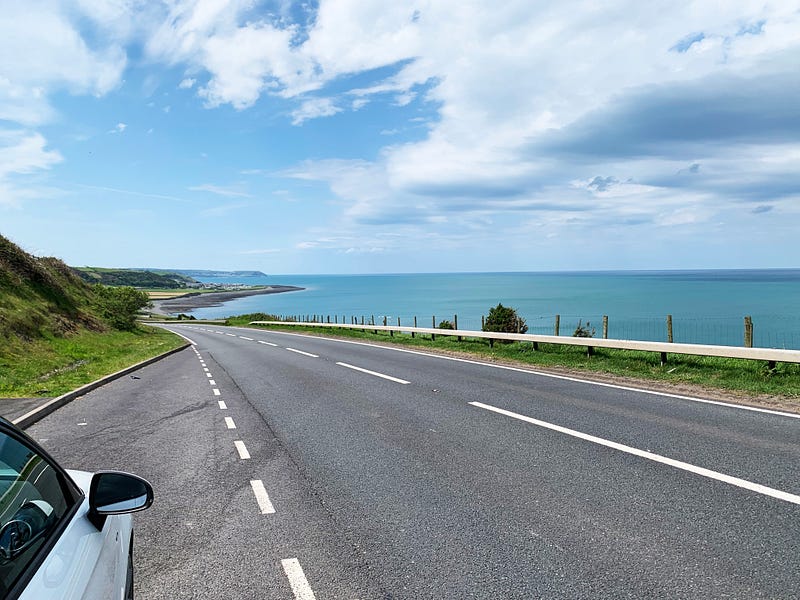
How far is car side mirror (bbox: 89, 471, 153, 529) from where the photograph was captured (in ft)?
8.54

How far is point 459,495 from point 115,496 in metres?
3.59

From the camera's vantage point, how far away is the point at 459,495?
5.52 meters

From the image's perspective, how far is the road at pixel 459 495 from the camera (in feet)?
12.8

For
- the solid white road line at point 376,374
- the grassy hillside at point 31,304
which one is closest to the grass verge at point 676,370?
the solid white road line at point 376,374

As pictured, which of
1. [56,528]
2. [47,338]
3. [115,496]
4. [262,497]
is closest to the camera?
[56,528]

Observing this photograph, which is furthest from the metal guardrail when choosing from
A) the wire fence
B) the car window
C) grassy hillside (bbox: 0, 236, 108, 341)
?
the wire fence

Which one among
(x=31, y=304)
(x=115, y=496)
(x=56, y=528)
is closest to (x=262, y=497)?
(x=115, y=496)

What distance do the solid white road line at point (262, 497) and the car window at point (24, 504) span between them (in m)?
2.81

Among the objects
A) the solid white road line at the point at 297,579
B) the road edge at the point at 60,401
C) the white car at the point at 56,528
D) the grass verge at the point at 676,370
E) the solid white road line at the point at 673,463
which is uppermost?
the white car at the point at 56,528

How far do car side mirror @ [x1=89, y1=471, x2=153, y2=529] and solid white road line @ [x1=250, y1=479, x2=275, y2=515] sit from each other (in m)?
2.65

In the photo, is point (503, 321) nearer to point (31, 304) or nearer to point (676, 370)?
point (676, 370)

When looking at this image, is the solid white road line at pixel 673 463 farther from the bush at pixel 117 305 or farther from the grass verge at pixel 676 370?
the bush at pixel 117 305

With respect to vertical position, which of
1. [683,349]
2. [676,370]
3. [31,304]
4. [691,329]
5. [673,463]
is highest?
[31,304]

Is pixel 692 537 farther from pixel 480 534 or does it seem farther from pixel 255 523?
pixel 255 523
